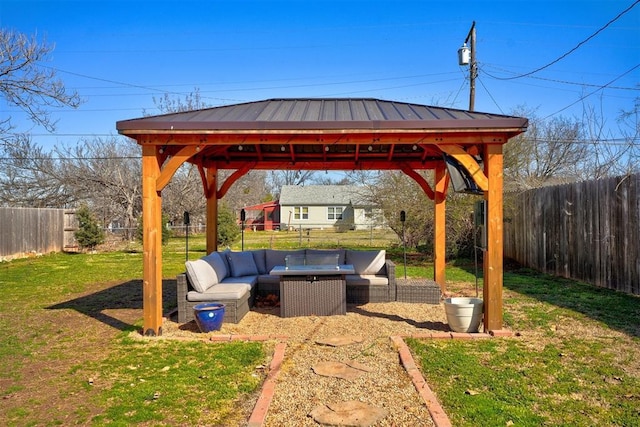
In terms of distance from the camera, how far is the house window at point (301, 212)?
3675 cm

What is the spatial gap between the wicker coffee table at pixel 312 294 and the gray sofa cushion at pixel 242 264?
1.44 meters

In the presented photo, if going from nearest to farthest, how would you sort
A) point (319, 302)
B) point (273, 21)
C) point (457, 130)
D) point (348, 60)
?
point (457, 130) < point (319, 302) < point (273, 21) < point (348, 60)

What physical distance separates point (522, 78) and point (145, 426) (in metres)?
15.0

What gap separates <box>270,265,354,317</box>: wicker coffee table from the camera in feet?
22.2

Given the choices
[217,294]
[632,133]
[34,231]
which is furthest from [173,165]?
[34,231]

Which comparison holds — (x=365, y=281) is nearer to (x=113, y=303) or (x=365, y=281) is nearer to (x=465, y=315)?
(x=465, y=315)

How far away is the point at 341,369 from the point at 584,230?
689 cm

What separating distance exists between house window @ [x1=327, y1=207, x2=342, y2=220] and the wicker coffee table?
29.2 m

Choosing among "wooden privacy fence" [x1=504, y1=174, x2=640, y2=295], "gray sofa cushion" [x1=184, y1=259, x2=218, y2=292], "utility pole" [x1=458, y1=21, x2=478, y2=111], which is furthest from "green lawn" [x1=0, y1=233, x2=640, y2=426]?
"utility pole" [x1=458, y1=21, x2=478, y2=111]

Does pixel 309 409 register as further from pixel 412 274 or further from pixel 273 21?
pixel 273 21

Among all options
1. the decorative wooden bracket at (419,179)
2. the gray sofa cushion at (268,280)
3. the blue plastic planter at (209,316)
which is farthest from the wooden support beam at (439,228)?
the blue plastic planter at (209,316)

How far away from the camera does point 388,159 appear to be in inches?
349

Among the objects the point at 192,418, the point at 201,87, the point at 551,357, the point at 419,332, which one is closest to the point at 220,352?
the point at 192,418

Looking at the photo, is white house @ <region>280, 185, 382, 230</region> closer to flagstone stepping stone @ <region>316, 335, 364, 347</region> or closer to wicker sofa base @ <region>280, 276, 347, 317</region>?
wicker sofa base @ <region>280, 276, 347, 317</region>
